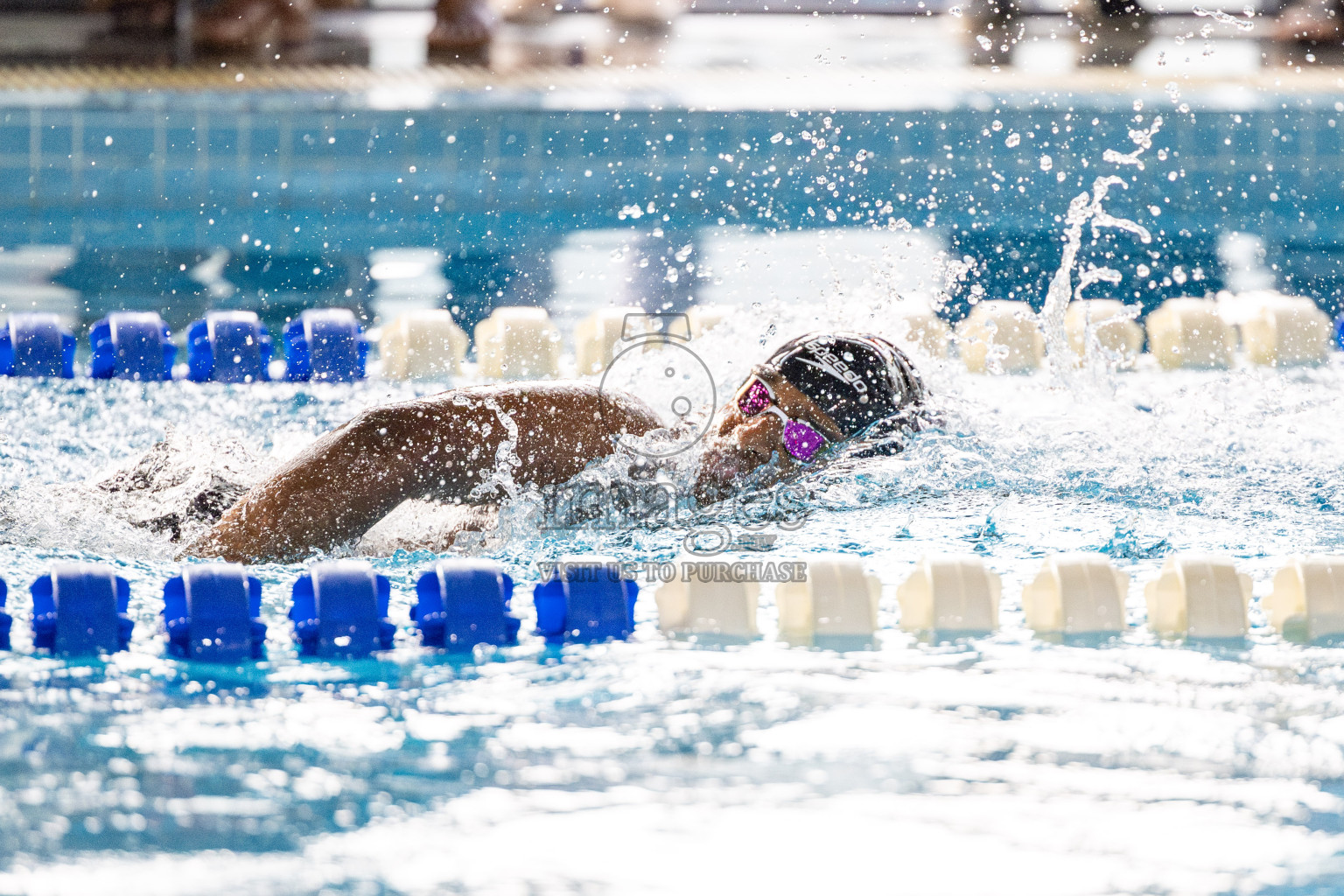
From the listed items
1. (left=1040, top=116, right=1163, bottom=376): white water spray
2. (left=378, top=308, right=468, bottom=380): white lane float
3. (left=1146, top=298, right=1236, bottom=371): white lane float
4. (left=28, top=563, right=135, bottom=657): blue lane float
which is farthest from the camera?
(left=1146, top=298, right=1236, bottom=371): white lane float

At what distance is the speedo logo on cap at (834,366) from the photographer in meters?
2.51

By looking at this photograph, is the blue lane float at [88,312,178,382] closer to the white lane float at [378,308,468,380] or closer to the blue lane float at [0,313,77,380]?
the blue lane float at [0,313,77,380]

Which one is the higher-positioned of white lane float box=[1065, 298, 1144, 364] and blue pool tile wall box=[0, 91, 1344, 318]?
blue pool tile wall box=[0, 91, 1344, 318]

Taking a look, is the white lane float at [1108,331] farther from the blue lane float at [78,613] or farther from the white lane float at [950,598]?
the blue lane float at [78,613]

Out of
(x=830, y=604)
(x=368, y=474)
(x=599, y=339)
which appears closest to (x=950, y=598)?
(x=830, y=604)

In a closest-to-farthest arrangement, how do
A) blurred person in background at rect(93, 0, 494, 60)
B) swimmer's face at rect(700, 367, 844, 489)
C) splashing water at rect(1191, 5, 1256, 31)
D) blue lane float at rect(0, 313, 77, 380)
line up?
swimmer's face at rect(700, 367, 844, 489) → blue lane float at rect(0, 313, 77, 380) → blurred person in background at rect(93, 0, 494, 60) → splashing water at rect(1191, 5, 1256, 31)

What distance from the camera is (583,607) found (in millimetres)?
2113

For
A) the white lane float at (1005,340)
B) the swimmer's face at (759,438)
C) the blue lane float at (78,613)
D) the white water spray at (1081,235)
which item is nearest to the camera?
the blue lane float at (78,613)

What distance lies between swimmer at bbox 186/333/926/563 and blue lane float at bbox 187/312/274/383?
2.07m

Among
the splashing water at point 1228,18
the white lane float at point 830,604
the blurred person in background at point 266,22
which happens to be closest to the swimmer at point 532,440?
the white lane float at point 830,604

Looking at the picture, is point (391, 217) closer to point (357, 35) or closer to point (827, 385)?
point (357, 35)

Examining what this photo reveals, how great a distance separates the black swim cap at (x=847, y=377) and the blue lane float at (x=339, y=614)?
2.63 ft

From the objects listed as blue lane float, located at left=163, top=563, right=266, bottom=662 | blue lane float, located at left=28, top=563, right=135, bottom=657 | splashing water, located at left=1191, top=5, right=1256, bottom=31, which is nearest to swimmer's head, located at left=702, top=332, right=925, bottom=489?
blue lane float, located at left=163, top=563, right=266, bottom=662

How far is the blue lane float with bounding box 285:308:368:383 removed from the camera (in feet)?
14.3
